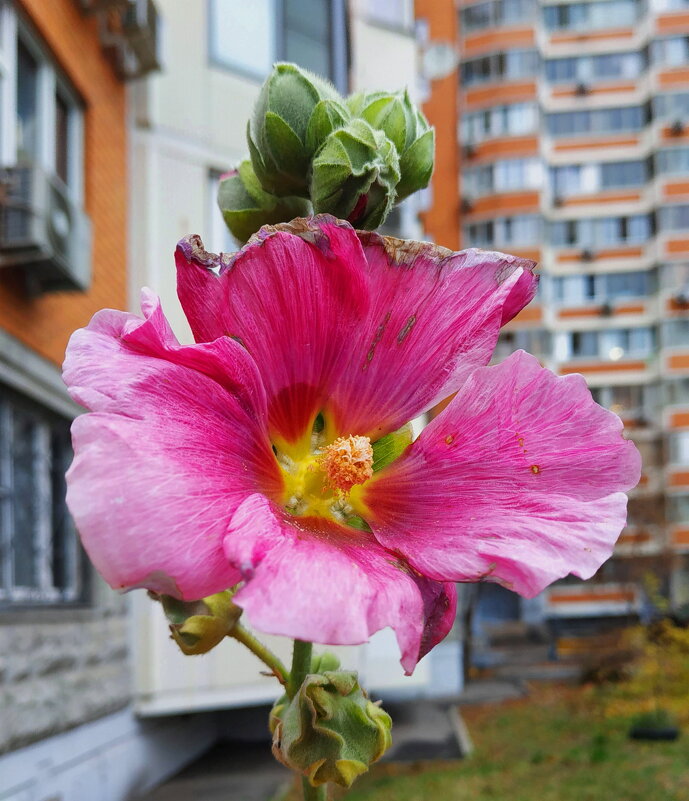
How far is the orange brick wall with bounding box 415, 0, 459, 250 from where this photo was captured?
26734mm

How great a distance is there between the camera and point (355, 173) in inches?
30.8

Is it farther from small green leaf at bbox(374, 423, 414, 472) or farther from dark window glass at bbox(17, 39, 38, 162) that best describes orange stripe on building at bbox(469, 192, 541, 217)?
small green leaf at bbox(374, 423, 414, 472)

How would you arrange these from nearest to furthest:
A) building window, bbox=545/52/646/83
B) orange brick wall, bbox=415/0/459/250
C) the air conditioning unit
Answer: the air conditioning unit < orange brick wall, bbox=415/0/459/250 < building window, bbox=545/52/646/83

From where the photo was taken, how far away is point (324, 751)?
2.35 feet

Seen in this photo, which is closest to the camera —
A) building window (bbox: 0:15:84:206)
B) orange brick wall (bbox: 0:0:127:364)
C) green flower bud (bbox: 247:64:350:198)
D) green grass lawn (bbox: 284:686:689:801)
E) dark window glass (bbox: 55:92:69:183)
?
green flower bud (bbox: 247:64:350:198)

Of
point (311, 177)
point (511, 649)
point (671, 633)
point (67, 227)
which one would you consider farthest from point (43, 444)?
point (511, 649)

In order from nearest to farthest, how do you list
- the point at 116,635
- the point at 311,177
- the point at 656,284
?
the point at 311,177
the point at 116,635
the point at 656,284

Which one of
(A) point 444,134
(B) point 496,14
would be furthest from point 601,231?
(B) point 496,14

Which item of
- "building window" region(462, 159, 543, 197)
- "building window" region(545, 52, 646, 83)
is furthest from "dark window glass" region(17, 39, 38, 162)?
"building window" region(545, 52, 646, 83)

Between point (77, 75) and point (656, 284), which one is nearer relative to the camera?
point (77, 75)

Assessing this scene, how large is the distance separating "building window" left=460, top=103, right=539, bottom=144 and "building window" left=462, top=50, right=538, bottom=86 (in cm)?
94

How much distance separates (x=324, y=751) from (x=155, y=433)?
1.05 ft

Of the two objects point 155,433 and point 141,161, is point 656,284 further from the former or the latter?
point 155,433

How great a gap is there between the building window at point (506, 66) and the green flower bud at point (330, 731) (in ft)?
93.6
